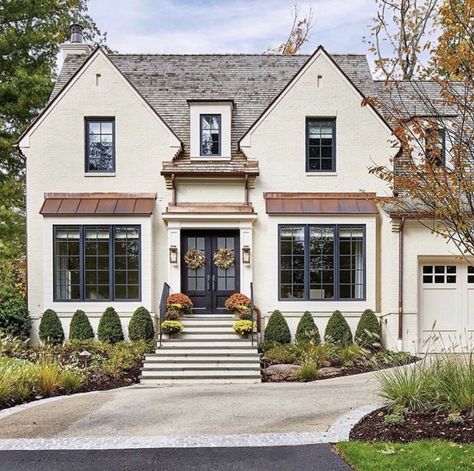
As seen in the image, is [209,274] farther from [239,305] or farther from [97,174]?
[97,174]

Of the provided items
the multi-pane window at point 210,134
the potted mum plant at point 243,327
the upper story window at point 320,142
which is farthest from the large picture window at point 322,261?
the multi-pane window at point 210,134

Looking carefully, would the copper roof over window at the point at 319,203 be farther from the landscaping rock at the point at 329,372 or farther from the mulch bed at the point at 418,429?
the mulch bed at the point at 418,429

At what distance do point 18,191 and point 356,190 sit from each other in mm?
12850

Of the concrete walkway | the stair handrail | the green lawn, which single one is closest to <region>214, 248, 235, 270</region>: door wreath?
the stair handrail

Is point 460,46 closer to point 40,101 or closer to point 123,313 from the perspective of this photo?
point 123,313

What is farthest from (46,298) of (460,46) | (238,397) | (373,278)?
(460,46)

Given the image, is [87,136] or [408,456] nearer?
[408,456]

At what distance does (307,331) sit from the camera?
41.5 feet

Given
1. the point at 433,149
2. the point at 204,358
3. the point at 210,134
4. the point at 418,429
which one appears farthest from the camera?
the point at 210,134

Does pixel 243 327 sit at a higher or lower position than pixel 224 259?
lower

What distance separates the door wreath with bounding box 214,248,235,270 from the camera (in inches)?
538

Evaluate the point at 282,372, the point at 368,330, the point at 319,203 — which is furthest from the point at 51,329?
the point at 368,330

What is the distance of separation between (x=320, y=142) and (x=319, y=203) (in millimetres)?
1765

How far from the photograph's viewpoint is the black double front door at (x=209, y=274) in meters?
13.7
